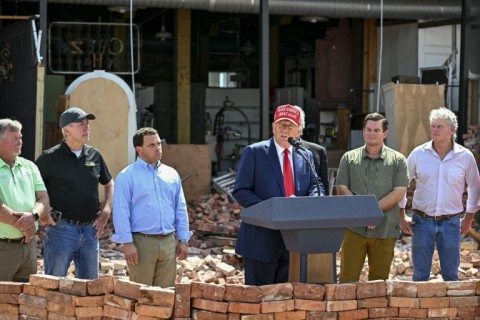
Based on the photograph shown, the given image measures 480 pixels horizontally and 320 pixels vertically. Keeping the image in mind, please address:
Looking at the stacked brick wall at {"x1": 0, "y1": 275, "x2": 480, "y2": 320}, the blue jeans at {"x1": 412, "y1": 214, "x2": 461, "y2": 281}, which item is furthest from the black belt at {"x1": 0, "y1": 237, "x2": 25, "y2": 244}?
the blue jeans at {"x1": 412, "y1": 214, "x2": 461, "y2": 281}

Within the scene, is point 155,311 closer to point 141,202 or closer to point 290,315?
point 290,315

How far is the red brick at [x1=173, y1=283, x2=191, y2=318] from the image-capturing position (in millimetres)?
4953

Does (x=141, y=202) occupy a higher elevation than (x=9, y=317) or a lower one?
higher

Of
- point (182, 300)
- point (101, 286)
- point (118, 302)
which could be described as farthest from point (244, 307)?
point (101, 286)

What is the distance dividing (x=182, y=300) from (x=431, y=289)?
4.76 feet

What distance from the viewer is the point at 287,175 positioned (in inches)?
241

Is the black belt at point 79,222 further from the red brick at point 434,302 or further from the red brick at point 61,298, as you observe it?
the red brick at point 434,302

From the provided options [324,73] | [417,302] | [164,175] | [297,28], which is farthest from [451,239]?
[297,28]

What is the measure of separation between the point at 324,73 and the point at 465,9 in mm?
5576

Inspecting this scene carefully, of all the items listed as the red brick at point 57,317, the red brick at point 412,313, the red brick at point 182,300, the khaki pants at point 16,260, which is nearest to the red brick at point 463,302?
the red brick at point 412,313

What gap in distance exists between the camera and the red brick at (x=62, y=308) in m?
5.22

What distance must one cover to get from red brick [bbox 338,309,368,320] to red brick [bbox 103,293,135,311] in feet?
3.83

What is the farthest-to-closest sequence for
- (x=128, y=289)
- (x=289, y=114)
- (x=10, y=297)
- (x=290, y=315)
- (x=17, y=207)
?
(x=17, y=207) → (x=289, y=114) → (x=10, y=297) → (x=128, y=289) → (x=290, y=315)

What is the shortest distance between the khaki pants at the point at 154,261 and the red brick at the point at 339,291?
1.66 metres
